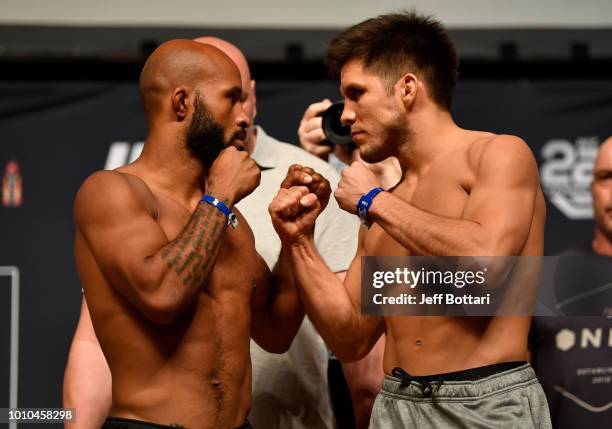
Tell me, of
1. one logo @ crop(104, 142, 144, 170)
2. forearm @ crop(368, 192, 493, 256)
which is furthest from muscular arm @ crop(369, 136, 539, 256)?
one logo @ crop(104, 142, 144, 170)

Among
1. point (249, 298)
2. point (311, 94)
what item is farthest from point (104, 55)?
point (249, 298)

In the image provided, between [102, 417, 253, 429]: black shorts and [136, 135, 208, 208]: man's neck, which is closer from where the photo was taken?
[102, 417, 253, 429]: black shorts

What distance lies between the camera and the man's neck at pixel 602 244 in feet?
10.2

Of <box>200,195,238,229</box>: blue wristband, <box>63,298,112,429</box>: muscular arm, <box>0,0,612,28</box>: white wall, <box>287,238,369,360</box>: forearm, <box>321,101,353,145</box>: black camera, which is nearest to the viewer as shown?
<box>200,195,238,229</box>: blue wristband

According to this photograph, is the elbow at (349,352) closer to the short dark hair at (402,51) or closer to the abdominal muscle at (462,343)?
the abdominal muscle at (462,343)

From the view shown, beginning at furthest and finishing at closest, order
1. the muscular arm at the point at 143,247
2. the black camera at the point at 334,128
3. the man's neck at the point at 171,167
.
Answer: the black camera at the point at 334,128 < the man's neck at the point at 171,167 < the muscular arm at the point at 143,247

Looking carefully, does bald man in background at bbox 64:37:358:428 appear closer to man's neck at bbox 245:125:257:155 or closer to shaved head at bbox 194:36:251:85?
man's neck at bbox 245:125:257:155

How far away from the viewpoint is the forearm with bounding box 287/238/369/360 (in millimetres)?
2033

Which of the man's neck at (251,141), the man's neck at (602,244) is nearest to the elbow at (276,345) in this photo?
the man's neck at (251,141)

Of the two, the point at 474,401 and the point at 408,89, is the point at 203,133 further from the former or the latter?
the point at 474,401

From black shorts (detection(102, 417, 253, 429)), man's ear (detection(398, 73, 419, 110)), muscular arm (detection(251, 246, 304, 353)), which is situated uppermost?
man's ear (detection(398, 73, 419, 110))

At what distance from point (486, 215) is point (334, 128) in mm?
760

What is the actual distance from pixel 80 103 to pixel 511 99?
1.49m

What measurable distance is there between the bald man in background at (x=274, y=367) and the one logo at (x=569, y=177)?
1.03m
